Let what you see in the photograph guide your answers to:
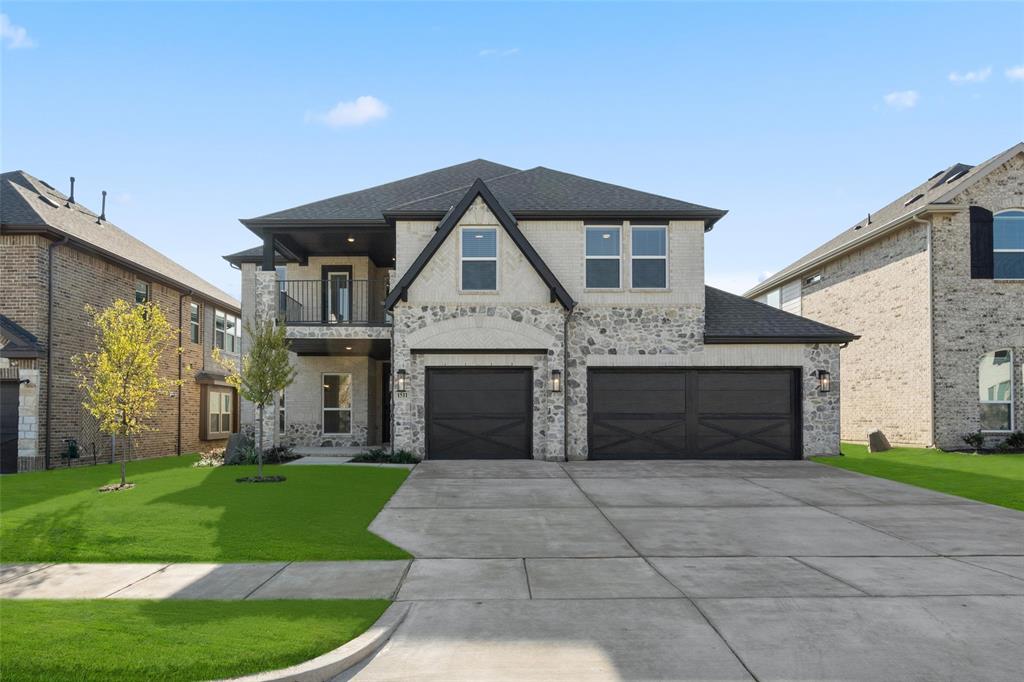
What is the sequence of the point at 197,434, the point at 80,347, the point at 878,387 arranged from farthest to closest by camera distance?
1. the point at 197,434
2. the point at 878,387
3. the point at 80,347

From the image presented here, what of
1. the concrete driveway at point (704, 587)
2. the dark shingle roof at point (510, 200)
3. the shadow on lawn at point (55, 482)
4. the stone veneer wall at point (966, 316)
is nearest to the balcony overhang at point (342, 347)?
the dark shingle roof at point (510, 200)

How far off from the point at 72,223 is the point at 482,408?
46.4 feet

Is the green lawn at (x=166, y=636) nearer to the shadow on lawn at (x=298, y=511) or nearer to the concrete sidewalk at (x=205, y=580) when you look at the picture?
the concrete sidewalk at (x=205, y=580)

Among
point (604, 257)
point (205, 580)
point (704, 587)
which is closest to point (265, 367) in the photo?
point (205, 580)

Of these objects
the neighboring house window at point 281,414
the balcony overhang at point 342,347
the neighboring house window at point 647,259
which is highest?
the neighboring house window at point 647,259

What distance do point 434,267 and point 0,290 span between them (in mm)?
11677

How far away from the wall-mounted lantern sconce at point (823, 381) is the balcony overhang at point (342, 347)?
1212 centimetres

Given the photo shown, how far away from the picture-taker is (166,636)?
16.2ft

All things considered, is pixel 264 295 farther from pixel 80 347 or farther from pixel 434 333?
pixel 80 347

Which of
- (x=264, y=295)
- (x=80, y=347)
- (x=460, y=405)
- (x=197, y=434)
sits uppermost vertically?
(x=264, y=295)

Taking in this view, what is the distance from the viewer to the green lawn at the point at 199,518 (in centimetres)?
792

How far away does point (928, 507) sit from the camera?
36.3 ft

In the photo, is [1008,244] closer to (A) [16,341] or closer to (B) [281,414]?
(B) [281,414]

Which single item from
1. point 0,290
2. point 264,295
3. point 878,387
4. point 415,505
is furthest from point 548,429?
point 0,290
